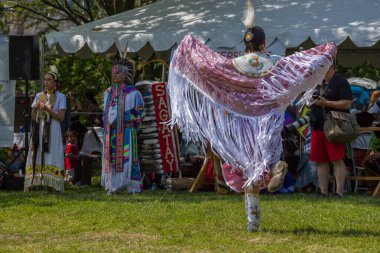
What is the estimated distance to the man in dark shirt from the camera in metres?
9.51

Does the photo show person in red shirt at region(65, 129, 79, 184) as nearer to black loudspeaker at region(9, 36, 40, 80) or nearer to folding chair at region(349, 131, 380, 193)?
black loudspeaker at region(9, 36, 40, 80)

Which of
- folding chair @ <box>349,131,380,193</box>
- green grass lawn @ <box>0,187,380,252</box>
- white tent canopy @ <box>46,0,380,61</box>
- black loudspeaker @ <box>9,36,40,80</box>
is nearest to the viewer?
green grass lawn @ <box>0,187,380,252</box>

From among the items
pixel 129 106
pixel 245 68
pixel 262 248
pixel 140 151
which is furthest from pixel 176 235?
pixel 140 151

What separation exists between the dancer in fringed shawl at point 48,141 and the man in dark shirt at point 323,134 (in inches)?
115

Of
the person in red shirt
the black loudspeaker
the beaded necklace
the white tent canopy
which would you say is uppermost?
the white tent canopy

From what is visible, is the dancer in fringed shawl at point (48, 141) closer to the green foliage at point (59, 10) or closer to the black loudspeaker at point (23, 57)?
the black loudspeaker at point (23, 57)

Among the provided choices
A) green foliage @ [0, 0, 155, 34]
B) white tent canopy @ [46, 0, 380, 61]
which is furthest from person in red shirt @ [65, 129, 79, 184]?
green foliage @ [0, 0, 155, 34]

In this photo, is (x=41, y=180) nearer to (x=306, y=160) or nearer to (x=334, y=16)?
(x=306, y=160)

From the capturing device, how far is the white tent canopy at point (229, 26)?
11.3 m

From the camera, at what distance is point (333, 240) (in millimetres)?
6398

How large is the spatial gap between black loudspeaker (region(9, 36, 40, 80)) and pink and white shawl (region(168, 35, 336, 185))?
5.25 m

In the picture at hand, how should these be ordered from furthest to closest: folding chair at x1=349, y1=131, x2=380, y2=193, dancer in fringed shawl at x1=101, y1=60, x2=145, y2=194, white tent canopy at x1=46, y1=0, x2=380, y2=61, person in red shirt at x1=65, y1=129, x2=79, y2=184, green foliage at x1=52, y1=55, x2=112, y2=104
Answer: green foliage at x1=52, y1=55, x2=112, y2=104 < person in red shirt at x1=65, y1=129, x2=79, y2=184 < white tent canopy at x1=46, y1=0, x2=380, y2=61 < folding chair at x1=349, y1=131, x2=380, y2=193 < dancer in fringed shawl at x1=101, y1=60, x2=145, y2=194

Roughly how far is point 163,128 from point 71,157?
1.98m

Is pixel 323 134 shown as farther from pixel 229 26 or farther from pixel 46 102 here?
pixel 46 102
